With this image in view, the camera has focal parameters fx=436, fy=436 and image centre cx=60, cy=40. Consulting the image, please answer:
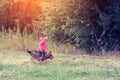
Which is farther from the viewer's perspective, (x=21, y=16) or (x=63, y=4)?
(x=21, y=16)

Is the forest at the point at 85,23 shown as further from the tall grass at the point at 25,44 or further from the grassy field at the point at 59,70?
the grassy field at the point at 59,70

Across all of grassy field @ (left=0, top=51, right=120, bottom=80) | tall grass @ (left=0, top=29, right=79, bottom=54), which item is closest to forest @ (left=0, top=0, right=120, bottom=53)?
tall grass @ (left=0, top=29, right=79, bottom=54)

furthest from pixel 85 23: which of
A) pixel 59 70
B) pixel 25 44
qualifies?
pixel 59 70

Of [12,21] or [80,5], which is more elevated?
[80,5]

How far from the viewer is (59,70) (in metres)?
11.4

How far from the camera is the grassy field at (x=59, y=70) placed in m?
10.6

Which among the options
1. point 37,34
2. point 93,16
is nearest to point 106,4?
point 93,16

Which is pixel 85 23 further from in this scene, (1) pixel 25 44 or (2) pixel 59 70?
(2) pixel 59 70

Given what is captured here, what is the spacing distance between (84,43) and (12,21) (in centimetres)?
552

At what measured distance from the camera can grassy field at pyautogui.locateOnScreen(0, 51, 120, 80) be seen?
Answer: 1059 centimetres

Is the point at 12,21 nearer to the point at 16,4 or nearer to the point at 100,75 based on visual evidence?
the point at 16,4

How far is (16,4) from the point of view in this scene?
21625 millimetres

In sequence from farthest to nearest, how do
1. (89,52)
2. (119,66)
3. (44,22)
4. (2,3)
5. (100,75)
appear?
1. (2,3)
2. (44,22)
3. (89,52)
4. (119,66)
5. (100,75)

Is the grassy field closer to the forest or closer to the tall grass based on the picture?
the tall grass
